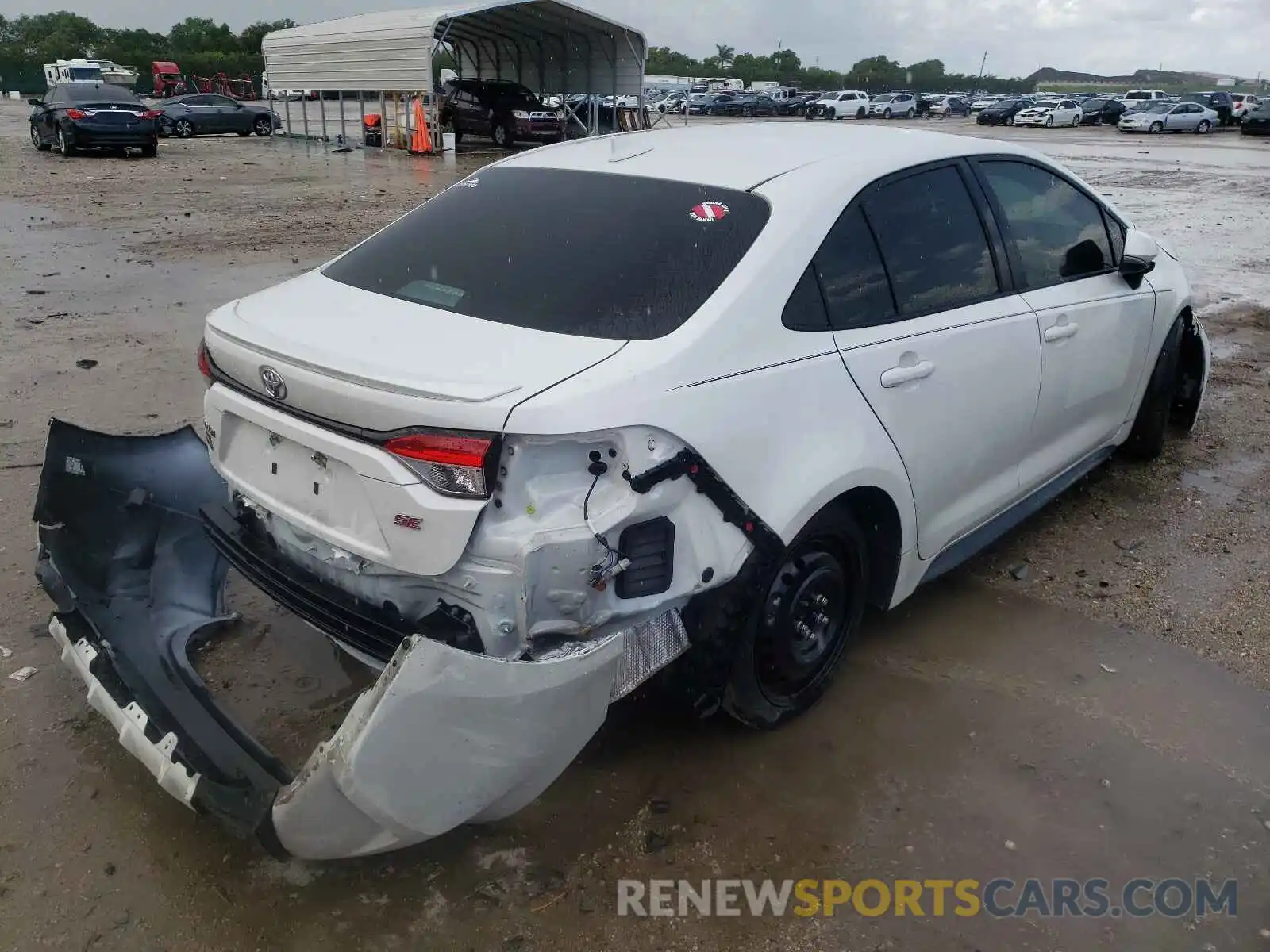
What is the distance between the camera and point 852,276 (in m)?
2.97

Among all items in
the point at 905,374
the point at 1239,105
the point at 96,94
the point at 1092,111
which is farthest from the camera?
the point at 1239,105

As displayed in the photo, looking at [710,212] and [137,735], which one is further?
[710,212]

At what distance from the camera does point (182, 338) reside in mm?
7180

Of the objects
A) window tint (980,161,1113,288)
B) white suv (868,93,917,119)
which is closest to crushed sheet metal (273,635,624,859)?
window tint (980,161,1113,288)

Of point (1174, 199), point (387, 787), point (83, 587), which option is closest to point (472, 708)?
point (387, 787)

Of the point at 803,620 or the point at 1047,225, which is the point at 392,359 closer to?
the point at 803,620

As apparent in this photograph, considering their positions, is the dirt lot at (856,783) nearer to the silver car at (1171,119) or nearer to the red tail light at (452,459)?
the red tail light at (452,459)

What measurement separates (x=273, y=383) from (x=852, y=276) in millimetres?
1691

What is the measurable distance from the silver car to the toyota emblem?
4365cm

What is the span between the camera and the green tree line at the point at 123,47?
193 ft

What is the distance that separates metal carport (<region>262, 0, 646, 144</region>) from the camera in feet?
77.7

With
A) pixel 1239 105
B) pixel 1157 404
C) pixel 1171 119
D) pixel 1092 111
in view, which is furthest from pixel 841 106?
pixel 1157 404

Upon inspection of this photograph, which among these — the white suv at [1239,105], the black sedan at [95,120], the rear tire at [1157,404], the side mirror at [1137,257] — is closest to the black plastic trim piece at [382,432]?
the side mirror at [1137,257]

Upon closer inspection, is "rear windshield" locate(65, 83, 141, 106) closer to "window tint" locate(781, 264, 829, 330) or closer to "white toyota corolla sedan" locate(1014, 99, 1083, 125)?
"window tint" locate(781, 264, 829, 330)
